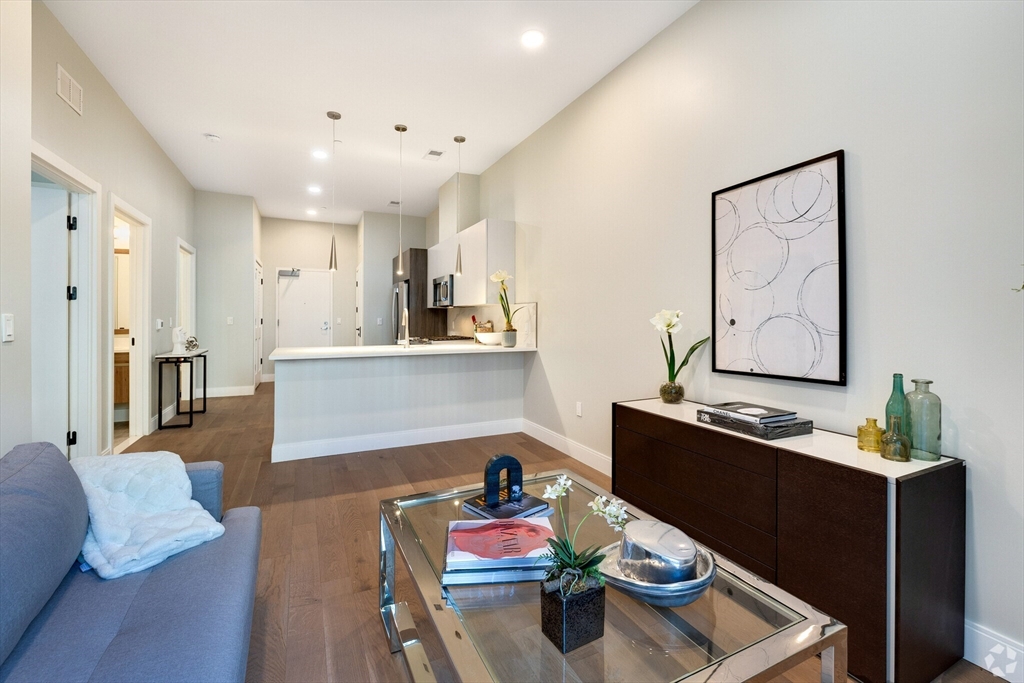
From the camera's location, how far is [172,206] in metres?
5.33

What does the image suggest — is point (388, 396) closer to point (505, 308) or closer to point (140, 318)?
point (505, 308)

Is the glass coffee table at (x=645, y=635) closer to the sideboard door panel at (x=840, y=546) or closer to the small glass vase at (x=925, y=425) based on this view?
the sideboard door panel at (x=840, y=546)

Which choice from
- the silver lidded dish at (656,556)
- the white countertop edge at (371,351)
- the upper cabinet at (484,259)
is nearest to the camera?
the silver lidded dish at (656,556)

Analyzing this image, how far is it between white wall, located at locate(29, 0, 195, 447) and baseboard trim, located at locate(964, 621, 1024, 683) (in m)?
3.64

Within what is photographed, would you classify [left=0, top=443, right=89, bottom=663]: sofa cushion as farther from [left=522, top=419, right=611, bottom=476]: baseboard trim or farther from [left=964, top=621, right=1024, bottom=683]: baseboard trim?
[left=522, top=419, right=611, bottom=476]: baseboard trim

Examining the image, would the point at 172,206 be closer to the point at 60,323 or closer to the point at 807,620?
the point at 60,323

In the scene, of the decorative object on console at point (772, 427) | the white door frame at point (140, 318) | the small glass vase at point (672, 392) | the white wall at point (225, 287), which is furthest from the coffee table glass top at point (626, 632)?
the white wall at point (225, 287)

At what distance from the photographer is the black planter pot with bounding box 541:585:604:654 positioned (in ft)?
3.30

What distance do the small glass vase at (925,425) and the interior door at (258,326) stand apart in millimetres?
7291

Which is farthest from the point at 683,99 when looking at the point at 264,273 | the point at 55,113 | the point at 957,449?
the point at 264,273

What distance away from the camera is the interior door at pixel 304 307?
26.5 feet

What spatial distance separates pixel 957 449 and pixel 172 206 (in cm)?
679

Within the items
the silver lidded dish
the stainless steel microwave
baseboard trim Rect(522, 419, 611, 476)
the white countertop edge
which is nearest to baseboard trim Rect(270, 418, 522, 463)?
baseboard trim Rect(522, 419, 611, 476)

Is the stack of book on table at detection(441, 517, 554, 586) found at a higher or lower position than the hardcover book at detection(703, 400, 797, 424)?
lower
